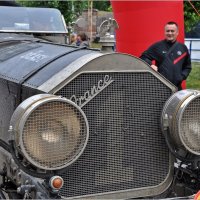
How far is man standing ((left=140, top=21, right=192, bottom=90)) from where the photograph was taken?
5.49m

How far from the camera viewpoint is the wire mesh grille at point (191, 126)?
3.49 metres

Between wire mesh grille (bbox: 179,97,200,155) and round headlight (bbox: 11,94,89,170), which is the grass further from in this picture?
round headlight (bbox: 11,94,89,170)

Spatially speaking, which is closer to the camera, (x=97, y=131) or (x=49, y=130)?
(x=49, y=130)

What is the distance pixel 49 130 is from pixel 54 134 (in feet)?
0.15

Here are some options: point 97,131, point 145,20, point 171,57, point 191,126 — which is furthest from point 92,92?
point 145,20

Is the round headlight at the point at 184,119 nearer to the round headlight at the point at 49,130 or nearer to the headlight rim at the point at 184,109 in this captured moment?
the headlight rim at the point at 184,109

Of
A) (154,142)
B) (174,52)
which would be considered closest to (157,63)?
(174,52)

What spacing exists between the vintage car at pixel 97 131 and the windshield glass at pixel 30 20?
2074 mm

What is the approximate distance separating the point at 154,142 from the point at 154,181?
32cm

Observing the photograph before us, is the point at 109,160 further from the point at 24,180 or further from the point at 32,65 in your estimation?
the point at 32,65

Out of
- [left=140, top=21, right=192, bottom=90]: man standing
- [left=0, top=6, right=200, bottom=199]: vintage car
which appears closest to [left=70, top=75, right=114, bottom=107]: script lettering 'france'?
[left=0, top=6, right=200, bottom=199]: vintage car

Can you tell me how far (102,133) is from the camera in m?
3.45

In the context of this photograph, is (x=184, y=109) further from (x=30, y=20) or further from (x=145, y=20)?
(x=145, y=20)

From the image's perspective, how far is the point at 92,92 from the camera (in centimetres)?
337
